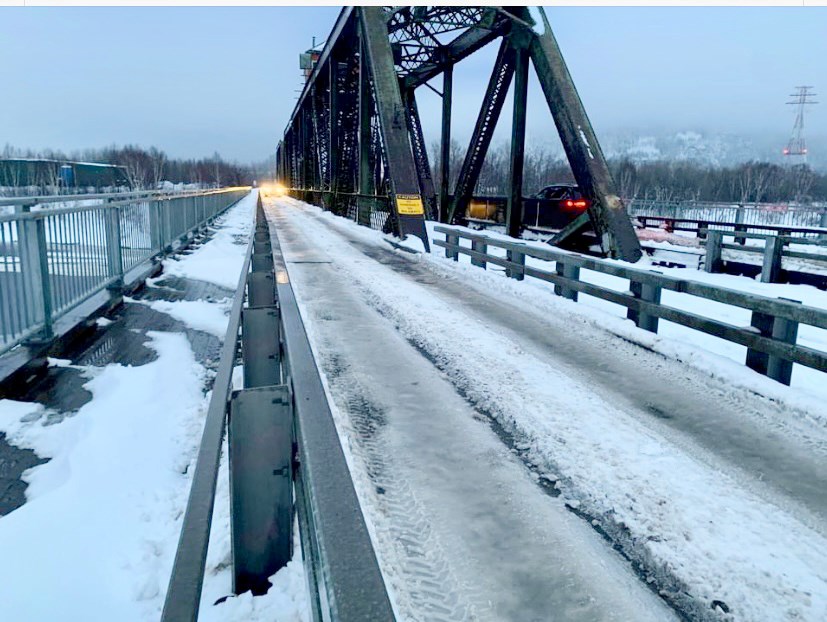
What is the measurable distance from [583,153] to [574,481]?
982 cm

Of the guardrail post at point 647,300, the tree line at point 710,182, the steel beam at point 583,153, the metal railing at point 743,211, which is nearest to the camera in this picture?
the guardrail post at point 647,300

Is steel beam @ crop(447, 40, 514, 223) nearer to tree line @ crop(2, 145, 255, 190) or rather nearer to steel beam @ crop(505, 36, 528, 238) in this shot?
steel beam @ crop(505, 36, 528, 238)

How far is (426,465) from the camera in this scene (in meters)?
3.50

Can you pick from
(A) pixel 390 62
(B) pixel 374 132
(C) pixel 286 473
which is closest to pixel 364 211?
(B) pixel 374 132

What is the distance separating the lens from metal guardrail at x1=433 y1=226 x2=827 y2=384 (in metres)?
5.05

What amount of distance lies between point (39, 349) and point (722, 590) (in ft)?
18.4

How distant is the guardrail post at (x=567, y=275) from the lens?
873 centimetres

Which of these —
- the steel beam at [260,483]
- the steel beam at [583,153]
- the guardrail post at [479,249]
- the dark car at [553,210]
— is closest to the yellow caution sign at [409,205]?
the guardrail post at [479,249]

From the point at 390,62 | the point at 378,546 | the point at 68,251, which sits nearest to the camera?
the point at 378,546

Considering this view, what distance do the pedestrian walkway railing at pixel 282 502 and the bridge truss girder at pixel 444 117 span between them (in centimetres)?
966

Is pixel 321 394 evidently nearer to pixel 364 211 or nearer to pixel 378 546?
pixel 378 546

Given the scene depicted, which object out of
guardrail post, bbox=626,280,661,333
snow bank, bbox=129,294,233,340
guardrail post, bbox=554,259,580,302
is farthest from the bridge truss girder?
snow bank, bbox=129,294,233,340

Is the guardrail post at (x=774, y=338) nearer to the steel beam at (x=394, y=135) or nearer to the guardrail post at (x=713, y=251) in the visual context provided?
the steel beam at (x=394, y=135)

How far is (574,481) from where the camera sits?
3303 mm
